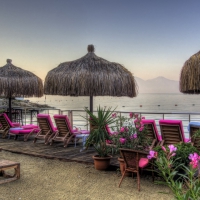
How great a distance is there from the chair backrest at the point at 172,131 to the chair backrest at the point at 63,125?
252 centimetres

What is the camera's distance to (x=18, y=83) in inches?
375

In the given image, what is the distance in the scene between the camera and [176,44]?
57.2ft

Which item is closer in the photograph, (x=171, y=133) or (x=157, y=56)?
(x=171, y=133)

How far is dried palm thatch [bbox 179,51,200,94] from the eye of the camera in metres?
4.64

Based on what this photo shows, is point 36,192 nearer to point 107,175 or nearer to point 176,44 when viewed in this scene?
point 107,175

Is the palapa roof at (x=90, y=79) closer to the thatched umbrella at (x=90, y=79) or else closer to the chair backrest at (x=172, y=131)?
the thatched umbrella at (x=90, y=79)

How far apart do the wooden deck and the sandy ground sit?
1.02ft

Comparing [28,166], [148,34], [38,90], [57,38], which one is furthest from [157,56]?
[28,166]

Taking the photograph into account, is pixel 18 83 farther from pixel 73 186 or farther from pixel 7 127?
pixel 73 186

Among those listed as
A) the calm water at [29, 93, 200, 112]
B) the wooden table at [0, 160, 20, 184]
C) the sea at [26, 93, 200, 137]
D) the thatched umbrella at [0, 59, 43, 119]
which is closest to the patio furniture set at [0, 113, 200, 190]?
the wooden table at [0, 160, 20, 184]

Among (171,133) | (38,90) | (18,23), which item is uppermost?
(18,23)

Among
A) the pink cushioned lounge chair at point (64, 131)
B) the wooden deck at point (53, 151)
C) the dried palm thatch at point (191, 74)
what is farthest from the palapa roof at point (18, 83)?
the dried palm thatch at point (191, 74)

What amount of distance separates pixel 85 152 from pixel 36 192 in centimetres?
241

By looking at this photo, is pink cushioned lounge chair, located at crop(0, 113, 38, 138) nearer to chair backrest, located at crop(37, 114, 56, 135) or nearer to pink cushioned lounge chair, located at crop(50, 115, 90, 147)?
chair backrest, located at crop(37, 114, 56, 135)
